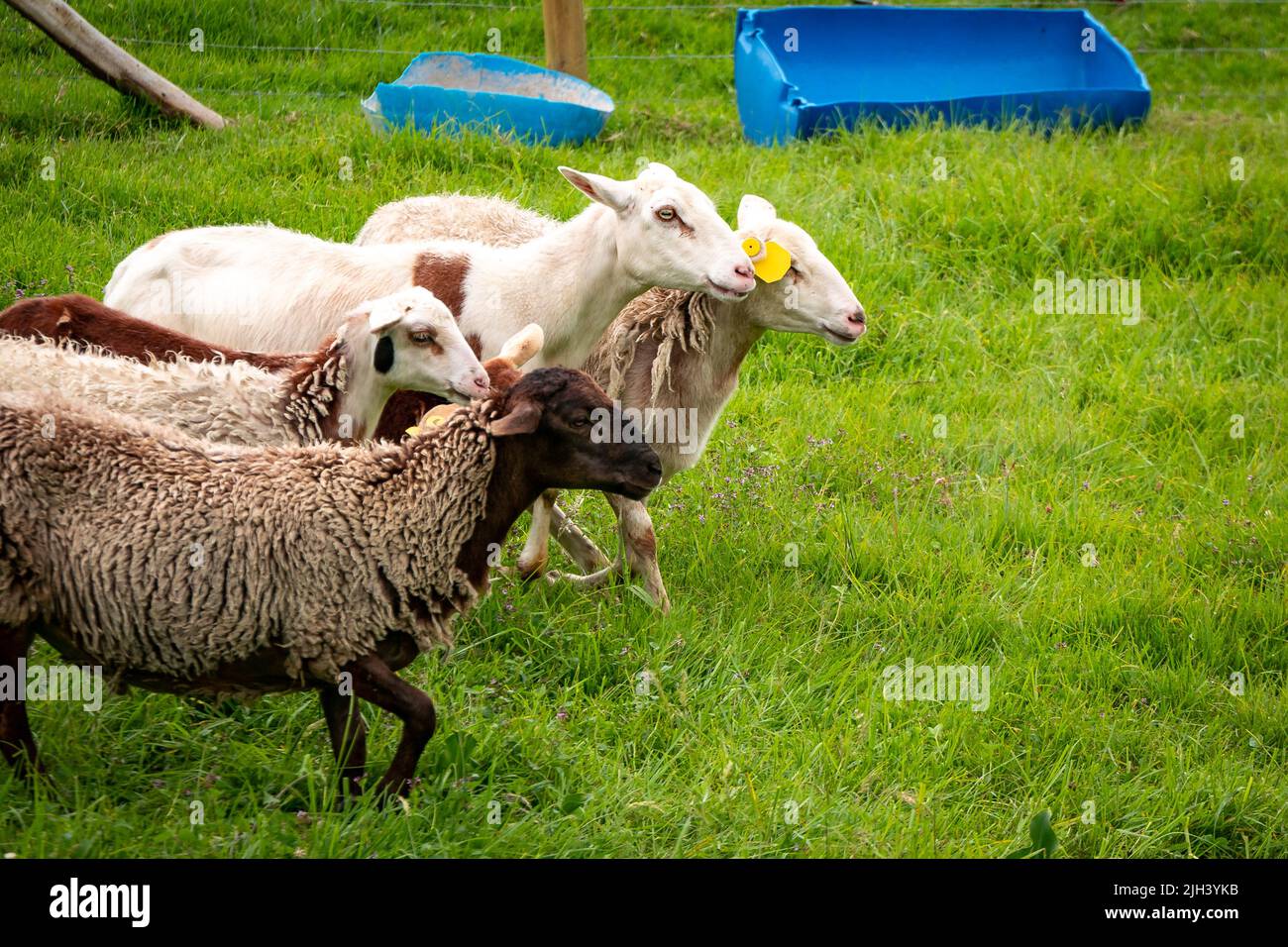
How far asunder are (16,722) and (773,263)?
2920mm

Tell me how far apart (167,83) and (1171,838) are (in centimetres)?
691

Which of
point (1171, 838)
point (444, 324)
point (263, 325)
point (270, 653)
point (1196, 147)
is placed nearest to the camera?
point (270, 653)

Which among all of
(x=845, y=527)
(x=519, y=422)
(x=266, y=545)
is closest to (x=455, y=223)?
(x=845, y=527)

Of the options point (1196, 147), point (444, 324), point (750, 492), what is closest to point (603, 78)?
point (1196, 147)

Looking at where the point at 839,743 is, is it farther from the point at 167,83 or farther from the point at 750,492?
the point at 167,83

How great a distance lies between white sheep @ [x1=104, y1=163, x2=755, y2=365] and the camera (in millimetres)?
4969

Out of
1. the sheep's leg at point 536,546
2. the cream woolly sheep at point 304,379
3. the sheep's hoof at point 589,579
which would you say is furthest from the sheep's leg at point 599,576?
the cream woolly sheep at point 304,379

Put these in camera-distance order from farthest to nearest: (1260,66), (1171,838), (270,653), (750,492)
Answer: (1260,66)
(750,492)
(1171,838)
(270,653)

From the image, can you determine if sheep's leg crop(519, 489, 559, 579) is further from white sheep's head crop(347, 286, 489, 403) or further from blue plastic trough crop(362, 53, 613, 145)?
blue plastic trough crop(362, 53, 613, 145)

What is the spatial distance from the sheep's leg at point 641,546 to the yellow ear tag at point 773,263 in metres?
0.95

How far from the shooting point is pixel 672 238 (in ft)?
16.3

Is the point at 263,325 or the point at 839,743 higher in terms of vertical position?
the point at 263,325

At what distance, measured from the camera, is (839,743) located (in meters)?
4.32

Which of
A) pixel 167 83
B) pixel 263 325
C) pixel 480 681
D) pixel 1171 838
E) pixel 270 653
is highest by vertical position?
pixel 167 83
